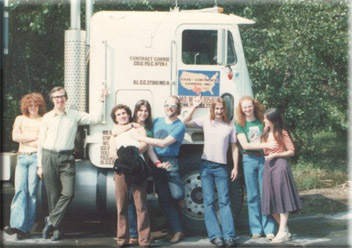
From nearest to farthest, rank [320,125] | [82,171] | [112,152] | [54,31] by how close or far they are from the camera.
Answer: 1. [112,152]
2. [82,171]
3. [54,31]
4. [320,125]

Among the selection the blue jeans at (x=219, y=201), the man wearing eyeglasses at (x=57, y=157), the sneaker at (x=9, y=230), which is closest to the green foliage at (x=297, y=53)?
the blue jeans at (x=219, y=201)

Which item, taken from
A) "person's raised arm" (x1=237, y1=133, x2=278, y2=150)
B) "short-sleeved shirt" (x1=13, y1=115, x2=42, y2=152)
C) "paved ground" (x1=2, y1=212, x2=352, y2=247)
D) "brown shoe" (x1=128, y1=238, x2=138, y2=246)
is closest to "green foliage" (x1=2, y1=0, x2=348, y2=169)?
"paved ground" (x1=2, y1=212, x2=352, y2=247)

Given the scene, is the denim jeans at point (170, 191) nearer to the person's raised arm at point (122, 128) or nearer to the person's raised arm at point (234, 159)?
the person's raised arm at point (122, 128)

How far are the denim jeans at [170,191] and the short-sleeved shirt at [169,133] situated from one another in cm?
12

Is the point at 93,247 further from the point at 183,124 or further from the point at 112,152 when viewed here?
the point at 183,124

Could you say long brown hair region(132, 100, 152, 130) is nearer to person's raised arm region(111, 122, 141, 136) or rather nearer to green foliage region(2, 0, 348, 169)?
person's raised arm region(111, 122, 141, 136)

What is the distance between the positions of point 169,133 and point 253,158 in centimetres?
118

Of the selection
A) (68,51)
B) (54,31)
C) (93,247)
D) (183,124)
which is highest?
(54,31)

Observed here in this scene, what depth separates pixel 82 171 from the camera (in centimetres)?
788

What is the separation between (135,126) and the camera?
7.27 metres

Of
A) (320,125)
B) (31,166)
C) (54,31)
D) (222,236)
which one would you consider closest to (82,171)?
(31,166)

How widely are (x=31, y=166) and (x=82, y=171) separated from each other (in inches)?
27.1

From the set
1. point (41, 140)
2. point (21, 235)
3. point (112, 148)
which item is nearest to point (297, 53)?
point (112, 148)

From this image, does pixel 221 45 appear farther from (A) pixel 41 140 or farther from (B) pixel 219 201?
(A) pixel 41 140
